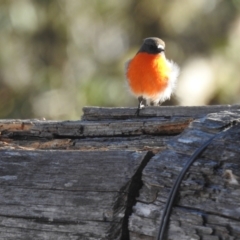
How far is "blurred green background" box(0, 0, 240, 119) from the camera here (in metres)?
12.8

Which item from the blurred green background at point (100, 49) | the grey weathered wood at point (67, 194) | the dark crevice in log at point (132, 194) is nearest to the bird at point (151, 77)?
the grey weathered wood at point (67, 194)

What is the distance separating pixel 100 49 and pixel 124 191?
11.6m

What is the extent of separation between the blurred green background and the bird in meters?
5.82

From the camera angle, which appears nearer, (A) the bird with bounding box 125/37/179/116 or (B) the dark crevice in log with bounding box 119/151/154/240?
(B) the dark crevice in log with bounding box 119/151/154/240

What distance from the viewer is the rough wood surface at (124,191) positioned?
7.04 ft

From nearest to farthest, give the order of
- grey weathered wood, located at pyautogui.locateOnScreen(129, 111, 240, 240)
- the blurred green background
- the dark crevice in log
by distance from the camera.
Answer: grey weathered wood, located at pyautogui.locateOnScreen(129, 111, 240, 240)
the dark crevice in log
the blurred green background

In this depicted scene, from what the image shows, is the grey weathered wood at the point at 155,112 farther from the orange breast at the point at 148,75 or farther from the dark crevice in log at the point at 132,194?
the orange breast at the point at 148,75

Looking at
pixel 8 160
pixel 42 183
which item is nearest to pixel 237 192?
pixel 42 183

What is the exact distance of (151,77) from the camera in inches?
252

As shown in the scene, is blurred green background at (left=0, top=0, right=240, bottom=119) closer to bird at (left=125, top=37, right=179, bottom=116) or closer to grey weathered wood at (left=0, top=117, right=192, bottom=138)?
bird at (left=125, top=37, right=179, bottom=116)

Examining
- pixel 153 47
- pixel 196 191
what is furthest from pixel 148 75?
pixel 196 191

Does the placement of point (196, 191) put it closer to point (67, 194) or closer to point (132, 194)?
point (132, 194)

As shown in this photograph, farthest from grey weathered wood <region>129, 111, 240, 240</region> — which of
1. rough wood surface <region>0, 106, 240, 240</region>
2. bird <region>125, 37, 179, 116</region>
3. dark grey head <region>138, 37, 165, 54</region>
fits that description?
dark grey head <region>138, 37, 165, 54</region>

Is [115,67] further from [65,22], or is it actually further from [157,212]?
[157,212]
